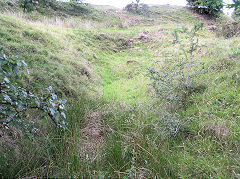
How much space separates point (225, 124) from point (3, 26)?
729cm

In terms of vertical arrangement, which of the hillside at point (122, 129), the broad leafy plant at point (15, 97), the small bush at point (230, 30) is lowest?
the hillside at point (122, 129)

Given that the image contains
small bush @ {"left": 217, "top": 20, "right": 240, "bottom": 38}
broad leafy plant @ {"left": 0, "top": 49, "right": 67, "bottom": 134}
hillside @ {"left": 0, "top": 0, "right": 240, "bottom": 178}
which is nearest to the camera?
broad leafy plant @ {"left": 0, "top": 49, "right": 67, "bottom": 134}

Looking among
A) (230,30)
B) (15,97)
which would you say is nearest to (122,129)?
(15,97)

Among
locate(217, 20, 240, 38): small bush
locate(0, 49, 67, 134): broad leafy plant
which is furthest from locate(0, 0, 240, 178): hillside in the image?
locate(217, 20, 240, 38): small bush

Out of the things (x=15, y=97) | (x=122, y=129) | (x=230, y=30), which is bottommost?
(x=122, y=129)

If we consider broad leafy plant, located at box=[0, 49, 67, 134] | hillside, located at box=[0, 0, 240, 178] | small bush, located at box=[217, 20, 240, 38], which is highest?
small bush, located at box=[217, 20, 240, 38]

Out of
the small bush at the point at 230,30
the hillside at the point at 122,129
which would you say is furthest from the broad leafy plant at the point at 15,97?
the small bush at the point at 230,30

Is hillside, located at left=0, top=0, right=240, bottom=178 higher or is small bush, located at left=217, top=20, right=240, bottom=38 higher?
small bush, located at left=217, top=20, right=240, bottom=38

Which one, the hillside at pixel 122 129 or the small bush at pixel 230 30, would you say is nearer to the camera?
the hillside at pixel 122 129

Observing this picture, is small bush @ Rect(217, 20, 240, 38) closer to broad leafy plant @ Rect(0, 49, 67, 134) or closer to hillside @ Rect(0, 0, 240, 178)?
hillside @ Rect(0, 0, 240, 178)

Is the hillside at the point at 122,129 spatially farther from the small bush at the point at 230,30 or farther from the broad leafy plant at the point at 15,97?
the small bush at the point at 230,30

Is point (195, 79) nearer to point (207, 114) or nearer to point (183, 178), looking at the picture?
point (207, 114)

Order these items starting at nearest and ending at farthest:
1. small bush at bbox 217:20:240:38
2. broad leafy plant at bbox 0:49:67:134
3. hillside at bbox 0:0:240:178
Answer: broad leafy plant at bbox 0:49:67:134
hillside at bbox 0:0:240:178
small bush at bbox 217:20:240:38

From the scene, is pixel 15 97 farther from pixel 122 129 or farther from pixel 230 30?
pixel 230 30
